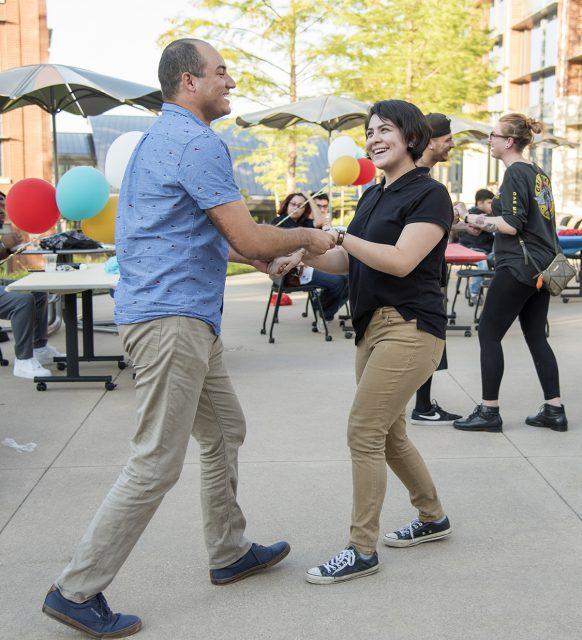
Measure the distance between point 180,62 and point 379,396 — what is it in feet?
4.87

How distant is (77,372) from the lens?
7.30m

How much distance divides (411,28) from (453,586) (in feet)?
74.0

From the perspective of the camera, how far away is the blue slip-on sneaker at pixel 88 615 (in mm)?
2934

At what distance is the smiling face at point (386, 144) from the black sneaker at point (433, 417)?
283cm

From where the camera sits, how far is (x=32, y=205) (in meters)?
6.40

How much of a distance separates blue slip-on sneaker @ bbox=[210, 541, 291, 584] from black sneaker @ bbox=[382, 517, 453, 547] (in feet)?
1.63

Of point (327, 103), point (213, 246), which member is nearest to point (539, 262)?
point (213, 246)

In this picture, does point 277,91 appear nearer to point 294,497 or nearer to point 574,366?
point 574,366

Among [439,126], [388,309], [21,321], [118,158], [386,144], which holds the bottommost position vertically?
[21,321]

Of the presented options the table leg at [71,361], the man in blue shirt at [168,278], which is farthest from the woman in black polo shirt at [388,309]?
the table leg at [71,361]

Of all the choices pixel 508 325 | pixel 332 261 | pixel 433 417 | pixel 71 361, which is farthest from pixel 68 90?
pixel 332 261

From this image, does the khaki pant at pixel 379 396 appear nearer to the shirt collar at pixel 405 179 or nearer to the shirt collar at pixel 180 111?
the shirt collar at pixel 405 179

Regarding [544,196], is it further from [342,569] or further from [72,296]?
[72,296]

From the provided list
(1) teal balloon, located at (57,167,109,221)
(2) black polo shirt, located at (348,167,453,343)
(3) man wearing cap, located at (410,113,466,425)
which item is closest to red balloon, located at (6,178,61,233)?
(1) teal balloon, located at (57,167,109,221)
